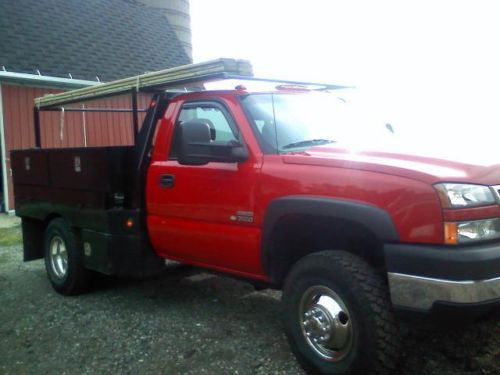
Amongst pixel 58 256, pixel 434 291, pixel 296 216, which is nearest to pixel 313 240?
pixel 296 216

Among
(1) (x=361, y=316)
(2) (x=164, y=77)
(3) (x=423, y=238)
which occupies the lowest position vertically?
(1) (x=361, y=316)

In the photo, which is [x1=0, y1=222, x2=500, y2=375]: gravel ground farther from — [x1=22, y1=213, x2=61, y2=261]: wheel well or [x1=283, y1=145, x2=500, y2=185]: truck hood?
[x1=283, y1=145, x2=500, y2=185]: truck hood

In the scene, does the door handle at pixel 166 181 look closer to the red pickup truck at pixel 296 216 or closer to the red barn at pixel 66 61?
the red pickup truck at pixel 296 216

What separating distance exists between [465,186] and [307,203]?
36.8 inches

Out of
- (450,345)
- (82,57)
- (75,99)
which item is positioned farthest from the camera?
(82,57)

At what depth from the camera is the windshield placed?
12.8 feet

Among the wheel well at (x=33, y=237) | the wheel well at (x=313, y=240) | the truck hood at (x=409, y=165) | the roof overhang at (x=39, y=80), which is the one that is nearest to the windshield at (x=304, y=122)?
the truck hood at (x=409, y=165)

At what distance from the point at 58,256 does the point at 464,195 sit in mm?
4424

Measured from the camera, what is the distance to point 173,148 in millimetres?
4531

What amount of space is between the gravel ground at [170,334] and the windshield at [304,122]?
152 cm

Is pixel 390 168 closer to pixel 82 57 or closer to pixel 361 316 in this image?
pixel 361 316

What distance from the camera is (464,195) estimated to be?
2871 millimetres

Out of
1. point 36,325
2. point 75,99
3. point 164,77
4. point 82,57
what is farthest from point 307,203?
point 82,57

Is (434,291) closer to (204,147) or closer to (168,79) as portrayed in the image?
(204,147)
